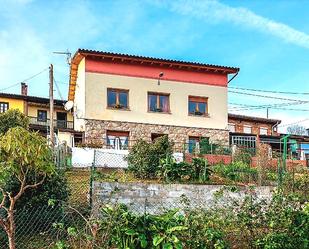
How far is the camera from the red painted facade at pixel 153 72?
25312 millimetres

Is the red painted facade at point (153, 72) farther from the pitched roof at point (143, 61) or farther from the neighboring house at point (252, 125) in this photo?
the neighboring house at point (252, 125)

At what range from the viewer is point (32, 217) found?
31.0 feet

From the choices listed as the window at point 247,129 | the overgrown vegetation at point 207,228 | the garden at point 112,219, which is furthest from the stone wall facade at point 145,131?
the overgrown vegetation at point 207,228

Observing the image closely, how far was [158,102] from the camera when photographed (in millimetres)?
26391

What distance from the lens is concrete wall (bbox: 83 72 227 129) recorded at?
24953 millimetres

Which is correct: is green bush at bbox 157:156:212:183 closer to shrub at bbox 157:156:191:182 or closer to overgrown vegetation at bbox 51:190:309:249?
shrub at bbox 157:156:191:182

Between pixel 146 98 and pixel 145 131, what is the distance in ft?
6.45

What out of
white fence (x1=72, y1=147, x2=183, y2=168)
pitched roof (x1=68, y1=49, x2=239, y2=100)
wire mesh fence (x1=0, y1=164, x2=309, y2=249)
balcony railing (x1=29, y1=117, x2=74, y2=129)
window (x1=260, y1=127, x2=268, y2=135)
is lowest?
wire mesh fence (x1=0, y1=164, x2=309, y2=249)

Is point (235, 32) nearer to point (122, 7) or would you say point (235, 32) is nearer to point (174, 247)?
point (122, 7)

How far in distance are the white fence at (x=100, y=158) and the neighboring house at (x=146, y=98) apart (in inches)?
163

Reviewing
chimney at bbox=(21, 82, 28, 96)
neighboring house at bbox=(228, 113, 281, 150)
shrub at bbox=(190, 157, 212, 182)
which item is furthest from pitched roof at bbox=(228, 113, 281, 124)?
shrub at bbox=(190, 157, 212, 182)

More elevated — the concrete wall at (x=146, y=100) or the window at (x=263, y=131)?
the concrete wall at (x=146, y=100)

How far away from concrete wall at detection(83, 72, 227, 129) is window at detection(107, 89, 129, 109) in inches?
9.2

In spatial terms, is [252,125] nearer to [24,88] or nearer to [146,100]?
[146,100]
